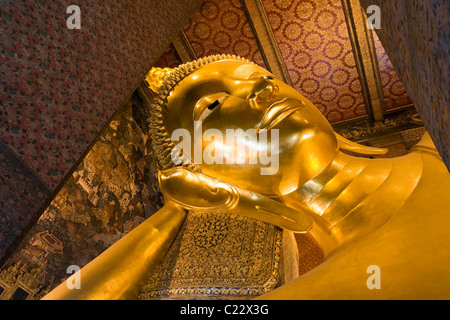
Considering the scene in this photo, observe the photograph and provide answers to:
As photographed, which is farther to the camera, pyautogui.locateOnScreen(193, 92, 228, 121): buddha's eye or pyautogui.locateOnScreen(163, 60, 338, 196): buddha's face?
pyautogui.locateOnScreen(193, 92, 228, 121): buddha's eye

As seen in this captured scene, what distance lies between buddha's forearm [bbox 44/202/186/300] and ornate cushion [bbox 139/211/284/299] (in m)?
0.06

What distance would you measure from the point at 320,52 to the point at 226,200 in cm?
274

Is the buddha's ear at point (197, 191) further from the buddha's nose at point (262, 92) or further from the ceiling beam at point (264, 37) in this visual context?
the ceiling beam at point (264, 37)

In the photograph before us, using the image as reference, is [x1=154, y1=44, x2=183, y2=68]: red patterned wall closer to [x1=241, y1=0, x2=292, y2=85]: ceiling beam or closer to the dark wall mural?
the dark wall mural

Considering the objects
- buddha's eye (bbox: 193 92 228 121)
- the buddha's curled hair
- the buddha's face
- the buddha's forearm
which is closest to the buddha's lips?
the buddha's face

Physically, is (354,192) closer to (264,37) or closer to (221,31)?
(264,37)

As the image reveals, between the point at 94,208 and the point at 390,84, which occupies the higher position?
the point at 94,208

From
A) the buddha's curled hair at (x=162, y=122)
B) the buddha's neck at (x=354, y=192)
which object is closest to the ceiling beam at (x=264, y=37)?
the buddha's curled hair at (x=162, y=122)

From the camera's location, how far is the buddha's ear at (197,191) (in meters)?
1.67

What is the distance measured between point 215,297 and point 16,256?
3.87 feet

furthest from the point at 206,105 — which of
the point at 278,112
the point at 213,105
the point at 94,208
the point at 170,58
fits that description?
the point at 170,58

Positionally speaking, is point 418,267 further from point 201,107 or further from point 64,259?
point 64,259

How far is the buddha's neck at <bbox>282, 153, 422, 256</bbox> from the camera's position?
1.64 m

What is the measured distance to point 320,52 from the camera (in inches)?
153
